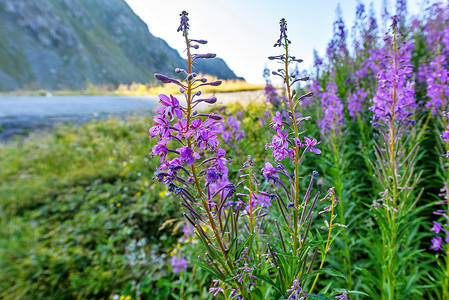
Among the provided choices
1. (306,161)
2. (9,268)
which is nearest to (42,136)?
(9,268)

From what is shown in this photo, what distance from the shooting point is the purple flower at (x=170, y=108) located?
3.11 ft

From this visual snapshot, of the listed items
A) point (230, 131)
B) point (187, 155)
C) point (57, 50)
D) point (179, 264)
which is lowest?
point (179, 264)

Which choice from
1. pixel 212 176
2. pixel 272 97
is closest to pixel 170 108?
pixel 212 176

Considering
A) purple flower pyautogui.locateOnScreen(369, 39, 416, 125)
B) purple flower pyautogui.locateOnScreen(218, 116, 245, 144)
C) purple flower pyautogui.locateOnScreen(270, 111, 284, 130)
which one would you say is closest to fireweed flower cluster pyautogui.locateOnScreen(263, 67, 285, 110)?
purple flower pyautogui.locateOnScreen(218, 116, 245, 144)

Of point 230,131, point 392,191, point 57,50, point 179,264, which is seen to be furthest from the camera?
point 57,50

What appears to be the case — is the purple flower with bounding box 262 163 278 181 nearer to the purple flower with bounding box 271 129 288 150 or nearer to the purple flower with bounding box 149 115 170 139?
the purple flower with bounding box 271 129 288 150

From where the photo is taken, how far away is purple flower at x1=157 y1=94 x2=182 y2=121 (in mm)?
949

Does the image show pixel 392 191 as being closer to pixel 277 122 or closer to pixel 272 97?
pixel 277 122

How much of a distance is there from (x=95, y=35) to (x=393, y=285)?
84.8 metres

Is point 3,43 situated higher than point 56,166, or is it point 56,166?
point 3,43

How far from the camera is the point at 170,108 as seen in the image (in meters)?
0.95

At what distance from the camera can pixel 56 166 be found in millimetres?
5727

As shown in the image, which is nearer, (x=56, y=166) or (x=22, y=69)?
(x=56, y=166)

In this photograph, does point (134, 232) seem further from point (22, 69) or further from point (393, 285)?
point (22, 69)
